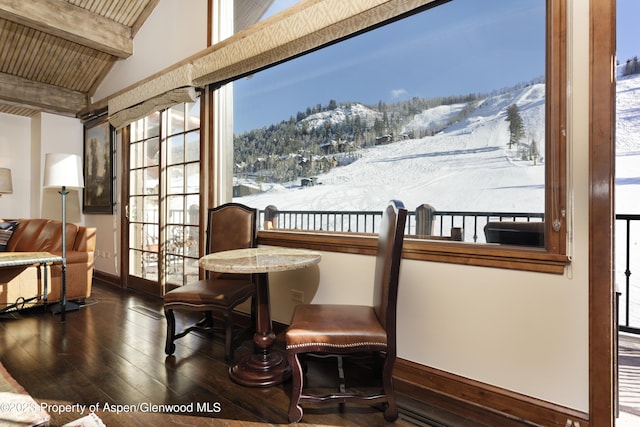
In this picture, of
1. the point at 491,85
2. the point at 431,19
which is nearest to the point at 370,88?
the point at 431,19

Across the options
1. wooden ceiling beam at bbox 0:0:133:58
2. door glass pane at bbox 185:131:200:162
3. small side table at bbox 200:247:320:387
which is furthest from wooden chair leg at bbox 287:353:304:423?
wooden ceiling beam at bbox 0:0:133:58

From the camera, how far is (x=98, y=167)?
15.8ft

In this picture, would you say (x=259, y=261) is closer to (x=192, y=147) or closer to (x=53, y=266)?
(x=192, y=147)

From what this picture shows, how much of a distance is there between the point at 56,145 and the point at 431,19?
5.78 m

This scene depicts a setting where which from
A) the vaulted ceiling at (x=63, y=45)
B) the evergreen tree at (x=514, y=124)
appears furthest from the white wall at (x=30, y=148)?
the evergreen tree at (x=514, y=124)

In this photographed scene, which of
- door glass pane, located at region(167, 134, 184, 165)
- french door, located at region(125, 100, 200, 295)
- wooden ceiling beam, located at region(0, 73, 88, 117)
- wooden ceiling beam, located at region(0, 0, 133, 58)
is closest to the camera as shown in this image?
wooden ceiling beam, located at region(0, 0, 133, 58)

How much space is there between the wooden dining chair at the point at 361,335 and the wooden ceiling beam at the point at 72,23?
428 centimetres

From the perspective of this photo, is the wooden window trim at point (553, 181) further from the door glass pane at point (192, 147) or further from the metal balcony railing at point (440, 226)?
the door glass pane at point (192, 147)

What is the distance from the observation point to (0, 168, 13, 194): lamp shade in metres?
4.73

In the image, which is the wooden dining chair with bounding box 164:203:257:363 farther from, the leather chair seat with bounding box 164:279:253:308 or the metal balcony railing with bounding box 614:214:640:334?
the metal balcony railing with bounding box 614:214:640:334

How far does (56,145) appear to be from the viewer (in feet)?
16.9

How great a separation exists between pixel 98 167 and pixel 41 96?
4.27 feet

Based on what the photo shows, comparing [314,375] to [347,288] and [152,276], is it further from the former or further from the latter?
[152,276]

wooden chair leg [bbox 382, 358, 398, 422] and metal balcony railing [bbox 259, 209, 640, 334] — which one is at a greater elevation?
metal balcony railing [bbox 259, 209, 640, 334]
